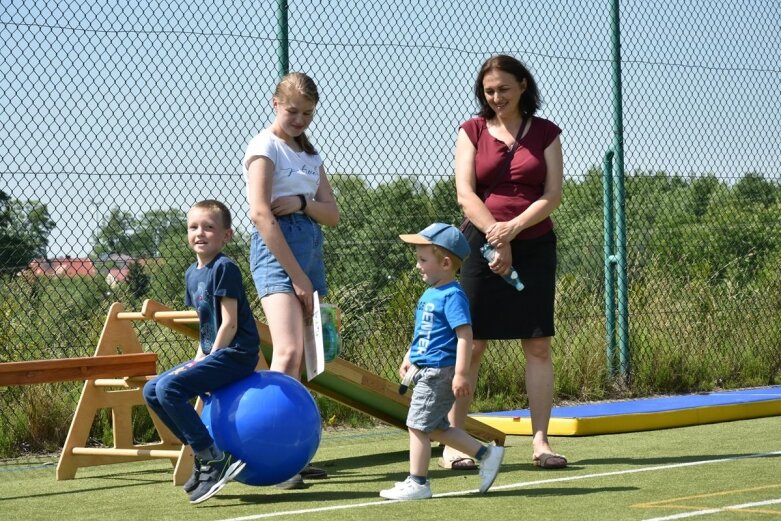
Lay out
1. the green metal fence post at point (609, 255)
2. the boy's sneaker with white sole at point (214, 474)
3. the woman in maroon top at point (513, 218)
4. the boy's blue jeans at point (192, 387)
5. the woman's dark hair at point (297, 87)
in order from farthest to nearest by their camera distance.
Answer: the green metal fence post at point (609, 255), the woman in maroon top at point (513, 218), the woman's dark hair at point (297, 87), the boy's blue jeans at point (192, 387), the boy's sneaker with white sole at point (214, 474)

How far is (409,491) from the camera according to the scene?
5.26m

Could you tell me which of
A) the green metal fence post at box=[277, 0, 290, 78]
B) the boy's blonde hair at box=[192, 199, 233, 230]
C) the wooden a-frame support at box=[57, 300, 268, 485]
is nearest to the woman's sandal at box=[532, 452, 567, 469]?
the wooden a-frame support at box=[57, 300, 268, 485]

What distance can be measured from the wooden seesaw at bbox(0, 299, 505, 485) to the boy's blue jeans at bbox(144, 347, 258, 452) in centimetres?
56

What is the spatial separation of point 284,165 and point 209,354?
3.09ft

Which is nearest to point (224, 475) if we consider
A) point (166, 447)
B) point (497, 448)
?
point (497, 448)

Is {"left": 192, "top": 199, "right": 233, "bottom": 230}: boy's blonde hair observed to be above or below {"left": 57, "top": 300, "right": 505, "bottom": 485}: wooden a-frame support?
above

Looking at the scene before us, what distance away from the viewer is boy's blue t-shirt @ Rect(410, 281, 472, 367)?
545cm

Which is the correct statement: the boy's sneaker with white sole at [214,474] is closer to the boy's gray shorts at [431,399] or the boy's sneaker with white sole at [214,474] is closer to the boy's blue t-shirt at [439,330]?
the boy's gray shorts at [431,399]

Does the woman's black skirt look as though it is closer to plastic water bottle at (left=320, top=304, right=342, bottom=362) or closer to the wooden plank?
plastic water bottle at (left=320, top=304, right=342, bottom=362)

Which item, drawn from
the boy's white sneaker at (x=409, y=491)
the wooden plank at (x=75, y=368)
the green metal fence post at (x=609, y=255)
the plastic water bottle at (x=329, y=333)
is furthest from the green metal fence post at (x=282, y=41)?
the boy's white sneaker at (x=409, y=491)

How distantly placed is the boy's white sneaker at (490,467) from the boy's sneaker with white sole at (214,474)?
1.00 metres

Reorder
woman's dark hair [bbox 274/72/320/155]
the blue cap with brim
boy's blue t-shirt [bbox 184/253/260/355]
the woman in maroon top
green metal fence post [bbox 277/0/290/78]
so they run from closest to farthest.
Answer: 1. boy's blue t-shirt [bbox 184/253/260/355]
2. the blue cap with brim
3. woman's dark hair [bbox 274/72/320/155]
4. the woman in maroon top
5. green metal fence post [bbox 277/0/290/78]

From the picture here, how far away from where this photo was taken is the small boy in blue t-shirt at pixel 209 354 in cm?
523

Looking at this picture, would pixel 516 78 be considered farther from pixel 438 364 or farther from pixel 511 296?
pixel 438 364
